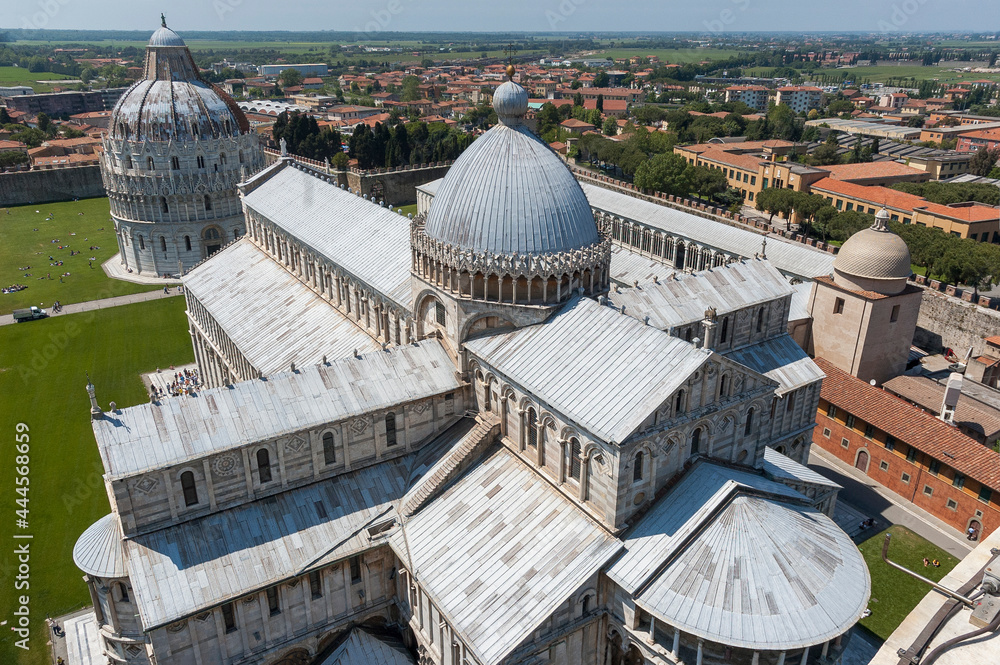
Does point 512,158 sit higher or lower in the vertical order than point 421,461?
higher

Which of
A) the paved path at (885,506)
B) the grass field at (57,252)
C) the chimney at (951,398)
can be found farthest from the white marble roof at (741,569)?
the grass field at (57,252)

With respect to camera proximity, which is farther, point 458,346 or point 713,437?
point 458,346

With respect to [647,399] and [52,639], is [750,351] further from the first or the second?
[52,639]

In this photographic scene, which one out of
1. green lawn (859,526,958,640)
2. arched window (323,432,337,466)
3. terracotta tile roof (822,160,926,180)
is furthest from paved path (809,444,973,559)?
terracotta tile roof (822,160,926,180)

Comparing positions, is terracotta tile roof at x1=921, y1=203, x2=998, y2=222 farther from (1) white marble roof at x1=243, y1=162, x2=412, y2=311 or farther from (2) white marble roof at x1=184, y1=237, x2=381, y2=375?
(2) white marble roof at x1=184, y1=237, x2=381, y2=375

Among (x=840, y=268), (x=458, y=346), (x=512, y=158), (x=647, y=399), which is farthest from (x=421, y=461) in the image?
(x=840, y=268)

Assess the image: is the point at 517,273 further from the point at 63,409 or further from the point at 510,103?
the point at 63,409
